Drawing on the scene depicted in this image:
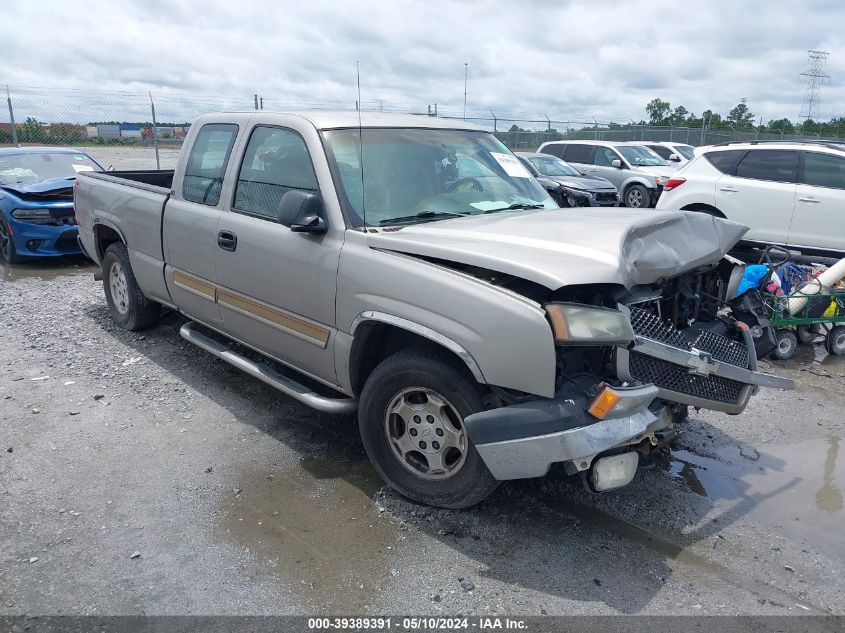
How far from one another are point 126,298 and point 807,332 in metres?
6.41

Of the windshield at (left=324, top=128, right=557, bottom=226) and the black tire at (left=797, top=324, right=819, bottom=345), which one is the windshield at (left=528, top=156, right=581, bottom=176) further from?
Result: the windshield at (left=324, top=128, right=557, bottom=226)

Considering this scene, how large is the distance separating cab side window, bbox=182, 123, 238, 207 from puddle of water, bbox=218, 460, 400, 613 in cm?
204

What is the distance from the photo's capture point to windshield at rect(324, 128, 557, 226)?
3965mm

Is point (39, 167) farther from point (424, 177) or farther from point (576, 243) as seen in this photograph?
point (576, 243)

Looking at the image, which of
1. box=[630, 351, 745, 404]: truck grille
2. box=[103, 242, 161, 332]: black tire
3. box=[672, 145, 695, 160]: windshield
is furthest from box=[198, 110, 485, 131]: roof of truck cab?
box=[672, 145, 695, 160]: windshield

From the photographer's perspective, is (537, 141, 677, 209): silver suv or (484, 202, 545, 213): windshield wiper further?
(537, 141, 677, 209): silver suv

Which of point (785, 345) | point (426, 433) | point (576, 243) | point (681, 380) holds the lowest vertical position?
point (785, 345)

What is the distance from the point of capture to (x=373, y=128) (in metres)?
4.31

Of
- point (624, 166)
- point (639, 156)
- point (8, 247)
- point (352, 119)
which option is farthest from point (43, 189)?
point (639, 156)

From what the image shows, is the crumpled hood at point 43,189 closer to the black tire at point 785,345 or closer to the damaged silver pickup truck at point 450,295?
the damaged silver pickup truck at point 450,295

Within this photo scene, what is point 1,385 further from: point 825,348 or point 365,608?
point 825,348

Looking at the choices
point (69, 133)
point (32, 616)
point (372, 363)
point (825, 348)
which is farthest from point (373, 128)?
point (69, 133)

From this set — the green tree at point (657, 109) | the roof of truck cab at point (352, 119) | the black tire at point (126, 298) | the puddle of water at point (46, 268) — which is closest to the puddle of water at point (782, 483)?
the roof of truck cab at point (352, 119)

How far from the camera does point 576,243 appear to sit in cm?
326
